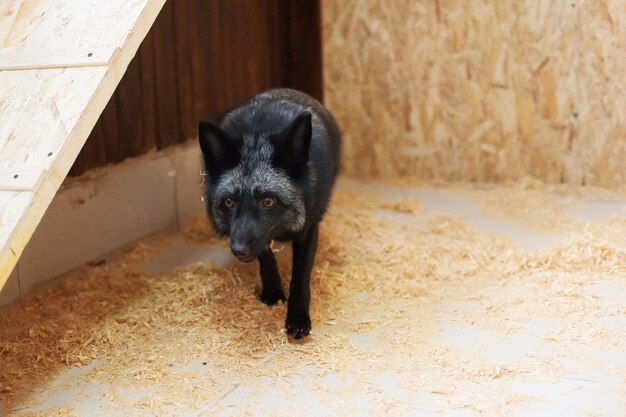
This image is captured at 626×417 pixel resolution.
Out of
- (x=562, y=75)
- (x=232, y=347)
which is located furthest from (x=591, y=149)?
(x=232, y=347)

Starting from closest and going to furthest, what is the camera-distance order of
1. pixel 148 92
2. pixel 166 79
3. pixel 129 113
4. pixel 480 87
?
pixel 129 113
pixel 148 92
pixel 166 79
pixel 480 87

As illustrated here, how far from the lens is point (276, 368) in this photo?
373cm

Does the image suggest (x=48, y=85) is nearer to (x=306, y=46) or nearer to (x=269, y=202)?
(x=269, y=202)

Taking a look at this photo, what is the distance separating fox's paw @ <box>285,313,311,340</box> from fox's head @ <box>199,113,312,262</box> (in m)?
0.43

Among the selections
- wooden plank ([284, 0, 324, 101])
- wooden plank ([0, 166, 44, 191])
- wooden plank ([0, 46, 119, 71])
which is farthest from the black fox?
wooden plank ([284, 0, 324, 101])

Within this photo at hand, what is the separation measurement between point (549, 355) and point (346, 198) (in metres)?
2.90

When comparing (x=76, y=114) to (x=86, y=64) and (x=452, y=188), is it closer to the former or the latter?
(x=86, y=64)

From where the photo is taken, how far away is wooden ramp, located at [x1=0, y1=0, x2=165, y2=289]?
3145 millimetres

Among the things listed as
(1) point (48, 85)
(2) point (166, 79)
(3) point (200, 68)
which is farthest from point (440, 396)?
(3) point (200, 68)

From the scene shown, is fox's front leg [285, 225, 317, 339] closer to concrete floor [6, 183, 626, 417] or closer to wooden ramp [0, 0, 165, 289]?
concrete floor [6, 183, 626, 417]

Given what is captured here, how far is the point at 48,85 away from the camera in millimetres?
3539

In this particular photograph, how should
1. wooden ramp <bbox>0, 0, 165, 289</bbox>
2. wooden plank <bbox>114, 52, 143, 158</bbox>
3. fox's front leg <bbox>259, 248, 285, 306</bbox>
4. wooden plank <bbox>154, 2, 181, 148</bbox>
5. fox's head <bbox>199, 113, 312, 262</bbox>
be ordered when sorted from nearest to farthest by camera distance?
wooden ramp <bbox>0, 0, 165, 289</bbox>
fox's head <bbox>199, 113, 312, 262</bbox>
fox's front leg <bbox>259, 248, 285, 306</bbox>
wooden plank <bbox>114, 52, 143, 158</bbox>
wooden plank <bbox>154, 2, 181, 148</bbox>

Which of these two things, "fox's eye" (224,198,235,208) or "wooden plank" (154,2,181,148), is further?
"wooden plank" (154,2,181,148)

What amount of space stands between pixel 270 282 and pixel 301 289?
360 millimetres
